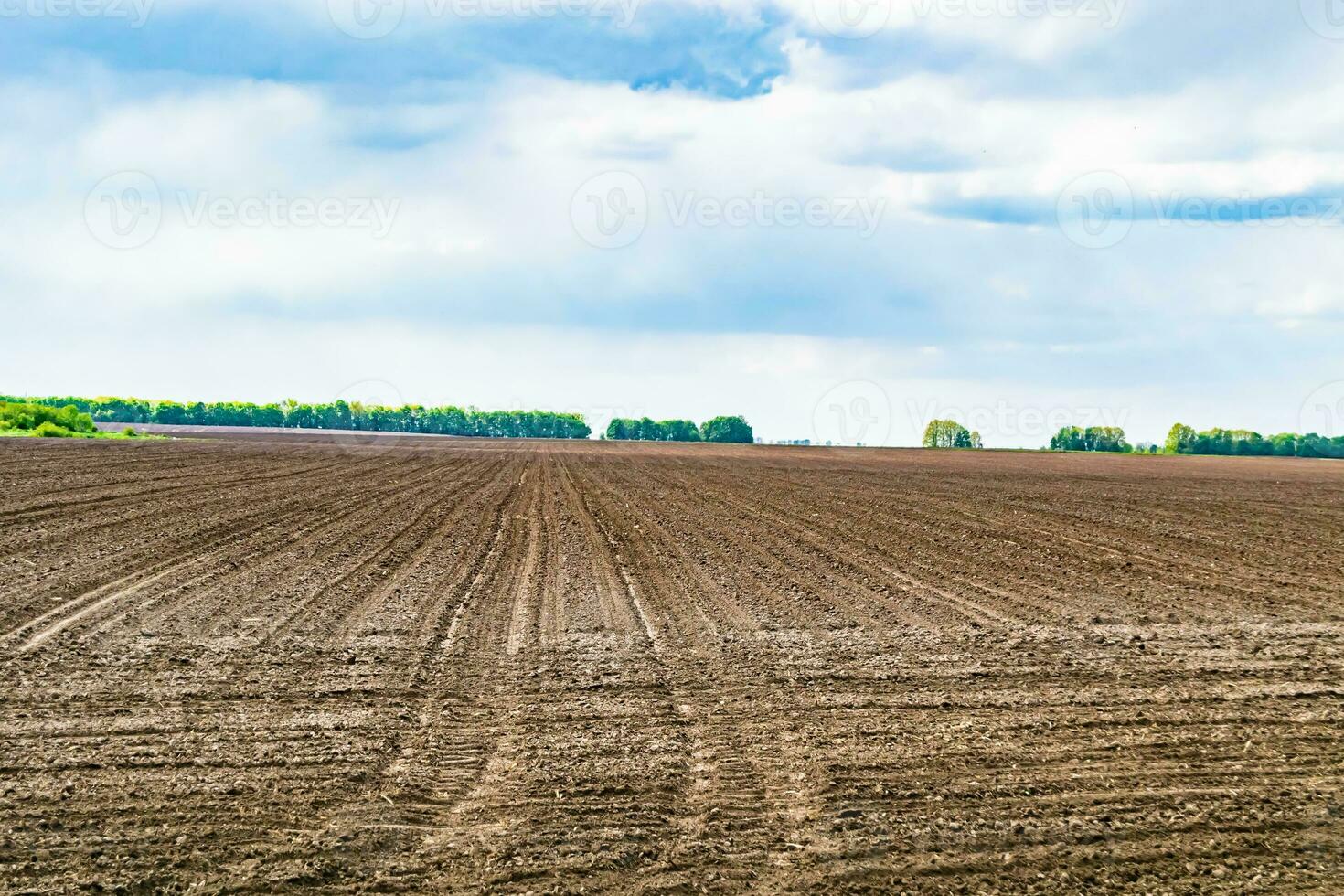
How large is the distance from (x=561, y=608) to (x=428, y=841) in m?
6.19

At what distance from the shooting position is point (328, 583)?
12359 mm

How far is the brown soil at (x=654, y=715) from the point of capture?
5.01 meters

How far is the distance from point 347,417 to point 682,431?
53527mm

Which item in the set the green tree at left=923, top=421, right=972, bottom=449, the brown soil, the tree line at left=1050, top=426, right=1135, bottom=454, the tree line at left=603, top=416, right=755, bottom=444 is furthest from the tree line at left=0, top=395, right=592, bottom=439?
the brown soil

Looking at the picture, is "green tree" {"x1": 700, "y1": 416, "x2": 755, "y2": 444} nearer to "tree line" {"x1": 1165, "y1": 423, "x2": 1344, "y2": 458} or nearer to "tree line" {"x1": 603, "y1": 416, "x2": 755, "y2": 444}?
"tree line" {"x1": 603, "y1": 416, "x2": 755, "y2": 444}

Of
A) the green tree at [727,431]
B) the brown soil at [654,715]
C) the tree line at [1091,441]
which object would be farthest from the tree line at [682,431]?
the brown soil at [654,715]

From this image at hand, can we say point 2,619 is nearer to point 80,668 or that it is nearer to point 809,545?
point 80,668

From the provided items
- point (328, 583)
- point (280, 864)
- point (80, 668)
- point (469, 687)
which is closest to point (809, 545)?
point (328, 583)

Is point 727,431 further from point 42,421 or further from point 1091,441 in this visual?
point 42,421

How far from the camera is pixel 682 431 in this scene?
145 metres

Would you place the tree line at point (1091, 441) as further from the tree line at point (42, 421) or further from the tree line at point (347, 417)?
the tree line at point (42, 421)

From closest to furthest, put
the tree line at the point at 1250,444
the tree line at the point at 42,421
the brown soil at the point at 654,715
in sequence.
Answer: the brown soil at the point at 654,715
the tree line at the point at 42,421
the tree line at the point at 1250,444

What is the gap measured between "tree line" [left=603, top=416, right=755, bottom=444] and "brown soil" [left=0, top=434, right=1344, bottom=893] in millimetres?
126786

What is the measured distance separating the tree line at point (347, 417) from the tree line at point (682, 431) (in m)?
7.26
